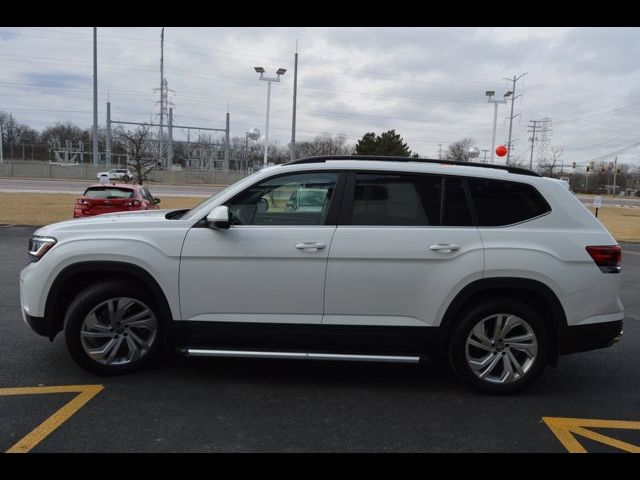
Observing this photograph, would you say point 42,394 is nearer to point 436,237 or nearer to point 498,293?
point 436,237

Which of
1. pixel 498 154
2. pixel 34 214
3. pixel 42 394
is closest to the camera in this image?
pixel 42 394

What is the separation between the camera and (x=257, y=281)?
12.8 feet

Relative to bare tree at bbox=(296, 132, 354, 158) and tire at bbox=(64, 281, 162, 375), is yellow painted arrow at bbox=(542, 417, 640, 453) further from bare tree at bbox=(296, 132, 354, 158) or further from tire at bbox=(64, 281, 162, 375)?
bare tree at bbox=(296, 132, 354, 158)

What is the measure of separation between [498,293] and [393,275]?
881 millimetres

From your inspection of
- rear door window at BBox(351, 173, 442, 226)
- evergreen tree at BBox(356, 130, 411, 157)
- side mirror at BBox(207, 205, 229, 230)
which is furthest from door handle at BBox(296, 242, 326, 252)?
evergreen tree at BBox(356, 130, 411, 157)

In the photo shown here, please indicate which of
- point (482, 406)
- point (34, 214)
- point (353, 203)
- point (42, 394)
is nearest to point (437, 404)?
point (482, 406)

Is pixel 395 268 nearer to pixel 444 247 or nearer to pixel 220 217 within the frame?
pixel 444 247

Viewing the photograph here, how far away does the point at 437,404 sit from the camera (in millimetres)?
3834

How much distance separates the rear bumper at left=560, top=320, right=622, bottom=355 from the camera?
391 cm

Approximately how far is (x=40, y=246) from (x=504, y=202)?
378 centimetres

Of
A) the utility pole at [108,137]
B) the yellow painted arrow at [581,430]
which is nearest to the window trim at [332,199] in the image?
the yellow painted arrow at [581,430]

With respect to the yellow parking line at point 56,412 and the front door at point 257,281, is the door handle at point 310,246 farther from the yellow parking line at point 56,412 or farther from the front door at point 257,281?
the yellow parking line at point 56,412

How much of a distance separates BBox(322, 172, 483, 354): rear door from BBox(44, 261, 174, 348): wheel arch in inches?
51.0

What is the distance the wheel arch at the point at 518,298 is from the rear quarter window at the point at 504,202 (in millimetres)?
475
